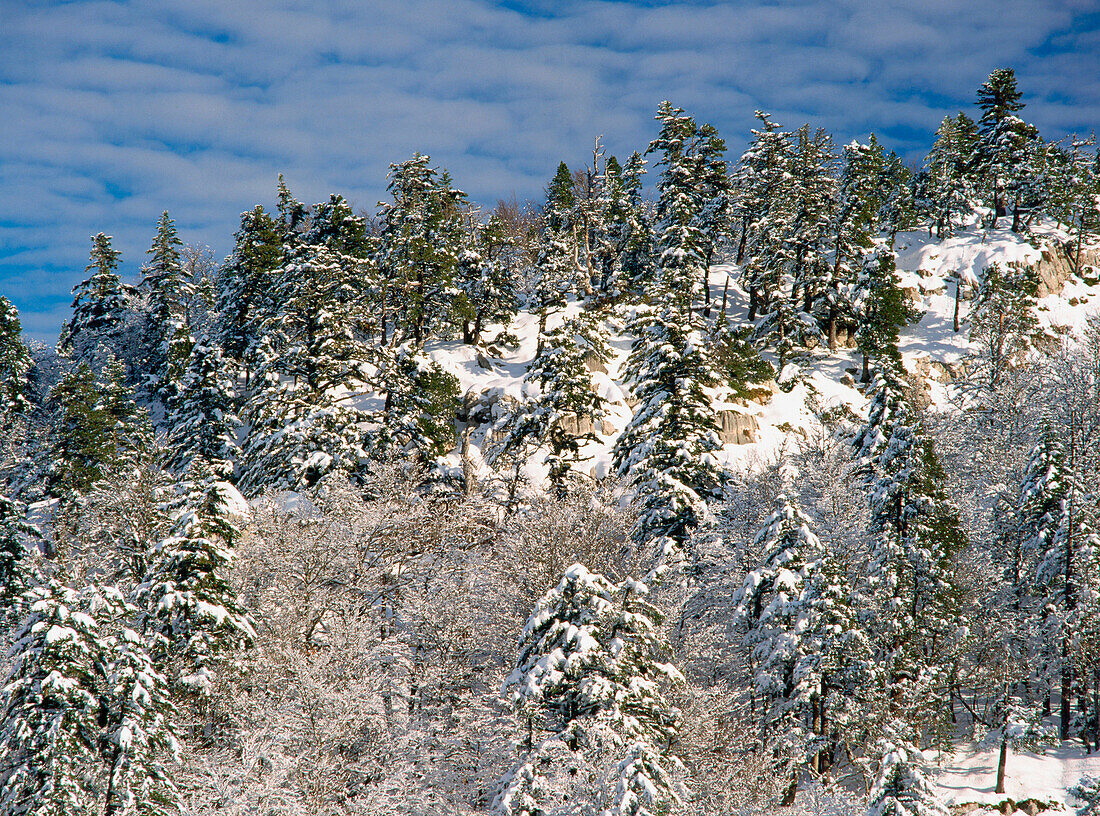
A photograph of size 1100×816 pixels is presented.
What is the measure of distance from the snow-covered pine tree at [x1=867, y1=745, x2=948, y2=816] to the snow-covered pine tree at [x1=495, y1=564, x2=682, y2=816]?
5.00 m

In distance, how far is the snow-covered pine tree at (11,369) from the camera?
2648 inches

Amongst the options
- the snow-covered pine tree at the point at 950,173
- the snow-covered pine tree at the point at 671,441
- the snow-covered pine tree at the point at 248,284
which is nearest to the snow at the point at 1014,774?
the snow-covered pine tree at the point at 671,441

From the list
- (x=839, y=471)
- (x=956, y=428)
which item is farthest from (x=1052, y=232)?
(x=839, y=471)

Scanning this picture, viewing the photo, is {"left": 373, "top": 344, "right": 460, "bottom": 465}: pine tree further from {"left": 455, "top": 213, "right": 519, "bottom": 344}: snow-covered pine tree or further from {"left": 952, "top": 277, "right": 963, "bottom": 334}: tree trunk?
{"left": 952, "top": 277, "right": 963, "bottom": 334}: tree trunk

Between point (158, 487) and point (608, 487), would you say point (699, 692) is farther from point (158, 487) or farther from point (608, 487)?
point (158, 487)

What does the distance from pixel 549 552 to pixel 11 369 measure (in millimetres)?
61620

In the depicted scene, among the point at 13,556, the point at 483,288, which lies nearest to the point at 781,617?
the point at 13,556

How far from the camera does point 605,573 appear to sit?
97.1ft

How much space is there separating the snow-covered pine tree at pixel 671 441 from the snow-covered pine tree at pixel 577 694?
346 inches

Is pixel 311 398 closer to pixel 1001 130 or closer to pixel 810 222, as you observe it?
pixel 810 222

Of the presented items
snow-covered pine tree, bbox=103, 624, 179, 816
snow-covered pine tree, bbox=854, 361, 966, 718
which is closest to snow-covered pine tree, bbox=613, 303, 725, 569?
snow-covered pine tree, bbox=854, 361, 966, 718

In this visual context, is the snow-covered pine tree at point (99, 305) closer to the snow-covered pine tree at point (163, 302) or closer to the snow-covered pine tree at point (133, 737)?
the snow-covered pine tree at point (163, 302)

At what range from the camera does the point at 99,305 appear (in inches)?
2717

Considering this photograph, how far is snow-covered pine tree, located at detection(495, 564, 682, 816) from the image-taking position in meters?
20.7
